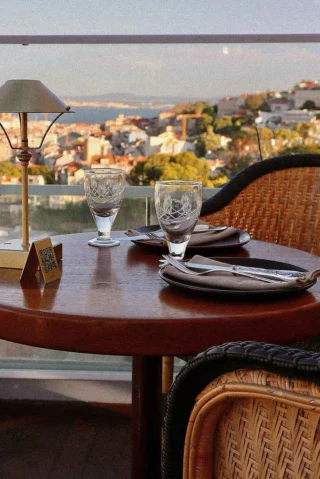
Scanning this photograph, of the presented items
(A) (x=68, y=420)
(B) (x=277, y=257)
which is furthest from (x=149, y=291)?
(A) (x=68, y=420)

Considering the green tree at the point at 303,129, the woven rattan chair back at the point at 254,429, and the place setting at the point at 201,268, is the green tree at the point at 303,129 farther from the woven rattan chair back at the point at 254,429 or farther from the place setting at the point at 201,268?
the woven rattan chair back at the point at 254,429

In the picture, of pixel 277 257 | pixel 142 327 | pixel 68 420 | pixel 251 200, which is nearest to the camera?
pixel 142 327

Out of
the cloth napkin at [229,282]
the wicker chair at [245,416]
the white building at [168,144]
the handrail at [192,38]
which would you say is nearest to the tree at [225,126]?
the white building at [168,144]

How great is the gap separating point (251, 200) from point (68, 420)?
Result: 983 mm

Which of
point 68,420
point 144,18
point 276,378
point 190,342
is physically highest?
point 144,18

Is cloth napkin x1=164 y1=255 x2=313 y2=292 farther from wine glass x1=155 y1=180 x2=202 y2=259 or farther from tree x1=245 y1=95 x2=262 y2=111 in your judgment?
tree x1=245 y1=95 x2=262 y2=111

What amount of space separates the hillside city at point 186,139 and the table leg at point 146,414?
1.22 m

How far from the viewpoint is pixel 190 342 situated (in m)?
1.11

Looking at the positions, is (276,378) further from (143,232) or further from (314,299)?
(143,232)

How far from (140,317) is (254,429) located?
39 cm

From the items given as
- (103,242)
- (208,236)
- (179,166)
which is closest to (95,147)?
(179,166)

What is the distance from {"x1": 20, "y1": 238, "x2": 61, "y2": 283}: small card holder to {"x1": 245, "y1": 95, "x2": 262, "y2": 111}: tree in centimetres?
143

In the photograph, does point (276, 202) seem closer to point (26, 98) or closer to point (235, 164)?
point (235, 164)

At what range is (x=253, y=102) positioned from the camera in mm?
2615
